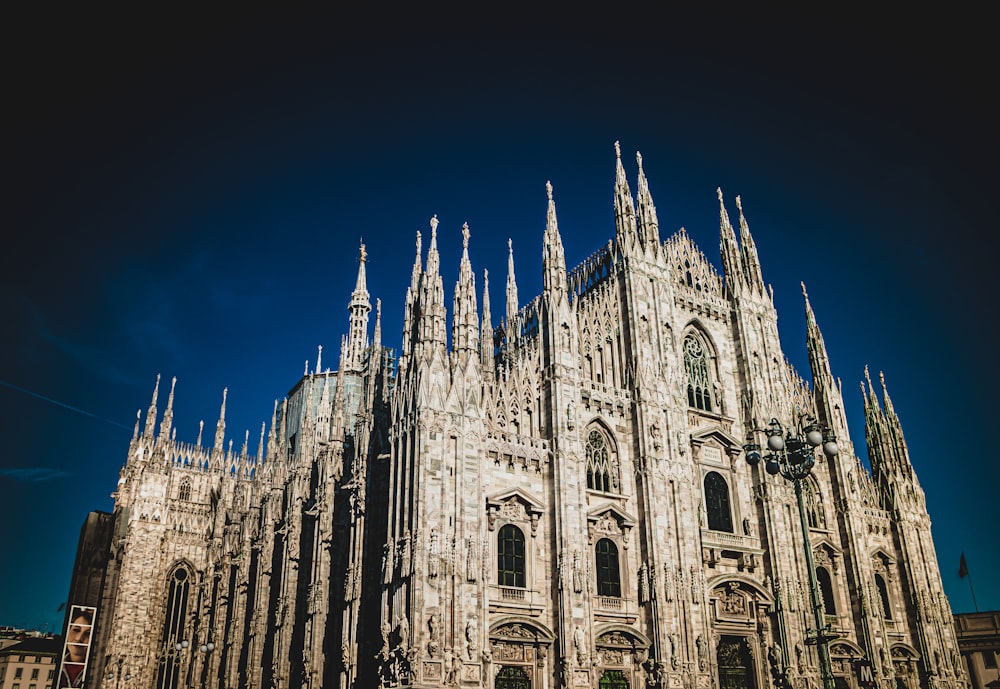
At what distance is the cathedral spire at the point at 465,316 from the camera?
32.6 m

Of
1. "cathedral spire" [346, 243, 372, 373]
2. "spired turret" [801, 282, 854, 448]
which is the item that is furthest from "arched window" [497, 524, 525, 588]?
"cathedral spire" [346, 243, 372, 373]

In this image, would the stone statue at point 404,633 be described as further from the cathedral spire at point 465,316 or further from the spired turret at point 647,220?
the spired turret at point 647,220

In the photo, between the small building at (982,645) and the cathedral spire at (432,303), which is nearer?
the cathedral spire at (432,303)

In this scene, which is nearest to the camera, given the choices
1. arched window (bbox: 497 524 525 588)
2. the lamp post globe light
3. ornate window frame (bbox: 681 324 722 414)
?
the lamp post globe light

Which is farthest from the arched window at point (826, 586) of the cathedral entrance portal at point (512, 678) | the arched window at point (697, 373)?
the cathedral entrance portal at point (512, 678)

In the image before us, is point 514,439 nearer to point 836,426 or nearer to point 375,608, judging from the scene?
point 375,608

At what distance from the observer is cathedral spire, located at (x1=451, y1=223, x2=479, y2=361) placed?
3262 centimetres

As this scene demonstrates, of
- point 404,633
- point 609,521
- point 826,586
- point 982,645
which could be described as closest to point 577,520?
point 609,521

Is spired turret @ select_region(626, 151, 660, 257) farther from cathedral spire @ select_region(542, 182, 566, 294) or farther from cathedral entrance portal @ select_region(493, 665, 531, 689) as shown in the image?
cathedral entrance portal @ select_region(493, 665, 531, 689)

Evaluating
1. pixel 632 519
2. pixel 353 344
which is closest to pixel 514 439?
pixel 632 519

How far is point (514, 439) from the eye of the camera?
107ft

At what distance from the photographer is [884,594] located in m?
41.7

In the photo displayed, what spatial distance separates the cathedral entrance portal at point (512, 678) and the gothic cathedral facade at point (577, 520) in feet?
0.22

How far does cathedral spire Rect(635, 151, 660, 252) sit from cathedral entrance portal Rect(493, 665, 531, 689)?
845 inches
